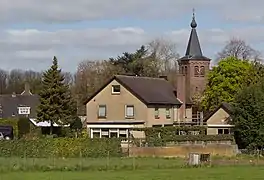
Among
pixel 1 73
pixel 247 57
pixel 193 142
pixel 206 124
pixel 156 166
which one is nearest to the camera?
pixel 156 166

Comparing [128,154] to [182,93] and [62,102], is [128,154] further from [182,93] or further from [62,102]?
[182,93]

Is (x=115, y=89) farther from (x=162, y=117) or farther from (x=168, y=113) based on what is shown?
(x=168, y=113)

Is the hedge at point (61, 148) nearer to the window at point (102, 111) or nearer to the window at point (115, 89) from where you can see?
the window at point (102, 111)

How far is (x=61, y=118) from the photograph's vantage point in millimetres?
72625

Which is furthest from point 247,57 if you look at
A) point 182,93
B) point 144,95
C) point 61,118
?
point 61,118

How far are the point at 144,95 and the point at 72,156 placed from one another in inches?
710

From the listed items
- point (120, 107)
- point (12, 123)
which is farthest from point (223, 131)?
point (12, 123)

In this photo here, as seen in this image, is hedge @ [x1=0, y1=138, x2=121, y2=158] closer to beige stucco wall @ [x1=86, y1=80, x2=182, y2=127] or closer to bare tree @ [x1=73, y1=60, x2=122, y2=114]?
beige stucco wall @ [x1=86, y1=80, x2=182, y2=127]

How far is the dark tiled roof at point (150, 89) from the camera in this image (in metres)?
72.6

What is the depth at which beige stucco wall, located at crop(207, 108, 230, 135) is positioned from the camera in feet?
224

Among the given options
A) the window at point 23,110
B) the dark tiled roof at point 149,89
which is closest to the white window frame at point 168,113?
the dark tiled roof at point 149,89

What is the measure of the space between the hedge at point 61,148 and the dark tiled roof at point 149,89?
15.7m

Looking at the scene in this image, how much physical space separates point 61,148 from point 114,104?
57.4 feet

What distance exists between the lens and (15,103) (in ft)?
332
